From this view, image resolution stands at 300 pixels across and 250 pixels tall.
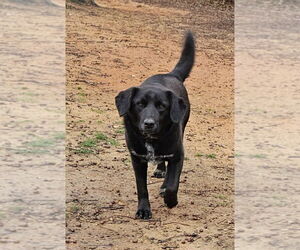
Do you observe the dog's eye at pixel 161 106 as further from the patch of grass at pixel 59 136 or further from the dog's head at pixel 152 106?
the patch of grass at pixel 59 136

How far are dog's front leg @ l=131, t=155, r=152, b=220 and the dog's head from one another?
0.31 m

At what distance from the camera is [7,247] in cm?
532

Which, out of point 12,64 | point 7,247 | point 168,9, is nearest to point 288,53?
point 12,64

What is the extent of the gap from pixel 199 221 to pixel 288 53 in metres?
8.40

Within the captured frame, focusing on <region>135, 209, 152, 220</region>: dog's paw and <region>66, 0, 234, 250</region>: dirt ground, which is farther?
<region>135, 209, 152, 220</region>: dog's paw

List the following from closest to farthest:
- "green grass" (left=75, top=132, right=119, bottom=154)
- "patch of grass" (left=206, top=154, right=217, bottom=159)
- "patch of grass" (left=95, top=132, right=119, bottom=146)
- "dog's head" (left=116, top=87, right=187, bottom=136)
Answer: "dog's head" (left=116, top=87, right=187, bottom=136) → "green grass" (left=75, top=132, right=119, bottom=154) → "patch of grass" (left=206, top=154, right=217, bottom=159) → "patch of grass" (left=95, top=132, right=119, bottom=146)

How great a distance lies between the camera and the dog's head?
5.85m

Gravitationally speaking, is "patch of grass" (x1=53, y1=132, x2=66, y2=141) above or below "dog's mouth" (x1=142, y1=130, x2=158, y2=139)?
below

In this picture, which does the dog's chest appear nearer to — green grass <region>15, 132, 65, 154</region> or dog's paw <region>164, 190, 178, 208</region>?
dog's paw <region>164, 190, 178, 208</region>

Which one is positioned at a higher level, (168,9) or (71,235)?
(71,235)

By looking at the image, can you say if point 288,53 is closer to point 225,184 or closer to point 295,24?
point 295,24

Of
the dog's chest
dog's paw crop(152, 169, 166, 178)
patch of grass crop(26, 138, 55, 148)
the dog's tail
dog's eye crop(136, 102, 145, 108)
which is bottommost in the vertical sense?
patch of grass crop(26, 138, 55, 148)

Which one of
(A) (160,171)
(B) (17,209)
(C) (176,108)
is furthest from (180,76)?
(B) (17,209)

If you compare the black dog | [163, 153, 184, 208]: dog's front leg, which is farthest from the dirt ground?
the black dog
